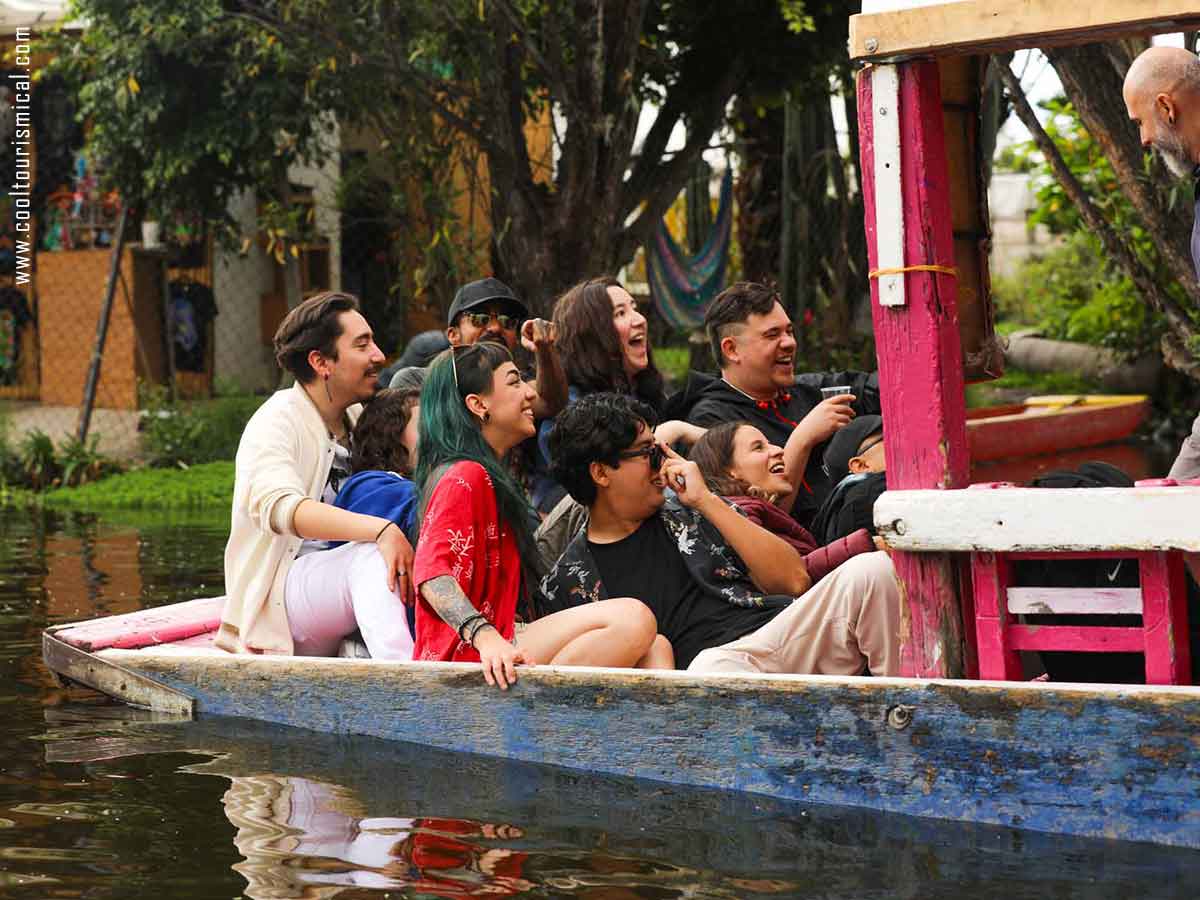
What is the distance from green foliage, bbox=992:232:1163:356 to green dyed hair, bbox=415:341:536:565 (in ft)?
33.1

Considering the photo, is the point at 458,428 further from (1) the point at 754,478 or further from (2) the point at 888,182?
(2) the point at 888,182

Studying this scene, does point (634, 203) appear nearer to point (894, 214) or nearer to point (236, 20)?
point (236, 20)

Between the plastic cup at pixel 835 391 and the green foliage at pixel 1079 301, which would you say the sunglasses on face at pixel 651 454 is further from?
the green foliage at pixel 1079 301

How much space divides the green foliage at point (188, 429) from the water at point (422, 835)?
7457mm

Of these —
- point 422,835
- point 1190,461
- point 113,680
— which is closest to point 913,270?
point 1190,461

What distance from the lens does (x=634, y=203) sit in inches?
472

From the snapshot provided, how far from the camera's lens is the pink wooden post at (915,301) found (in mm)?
3744

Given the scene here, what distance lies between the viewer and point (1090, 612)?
12.3 feet

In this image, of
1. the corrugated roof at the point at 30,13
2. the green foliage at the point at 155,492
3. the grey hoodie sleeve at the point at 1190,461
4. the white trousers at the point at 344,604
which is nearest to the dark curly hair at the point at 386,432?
the white trousers at the point at 344,604

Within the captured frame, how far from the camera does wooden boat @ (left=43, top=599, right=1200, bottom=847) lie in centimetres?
366

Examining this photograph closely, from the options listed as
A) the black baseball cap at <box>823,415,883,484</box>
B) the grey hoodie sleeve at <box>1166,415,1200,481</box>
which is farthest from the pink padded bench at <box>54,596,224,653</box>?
the grey hoodie sleeve at <box>1166,415,1200,481</box>

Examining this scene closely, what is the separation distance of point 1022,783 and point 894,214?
4.13 feet

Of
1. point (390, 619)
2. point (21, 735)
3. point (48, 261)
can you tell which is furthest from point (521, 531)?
point (48, 261)

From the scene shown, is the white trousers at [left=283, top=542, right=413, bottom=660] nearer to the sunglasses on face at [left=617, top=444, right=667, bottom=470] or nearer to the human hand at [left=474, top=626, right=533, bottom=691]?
the human hand at [left=474, top=626, right=533, bottom=691]
